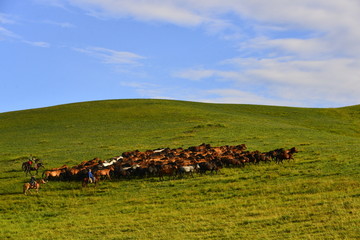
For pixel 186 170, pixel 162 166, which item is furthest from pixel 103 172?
pixel 186 170

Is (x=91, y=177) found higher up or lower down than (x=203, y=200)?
higher up

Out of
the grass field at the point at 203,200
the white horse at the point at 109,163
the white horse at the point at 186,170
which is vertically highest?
the white horse at the point at 109,163

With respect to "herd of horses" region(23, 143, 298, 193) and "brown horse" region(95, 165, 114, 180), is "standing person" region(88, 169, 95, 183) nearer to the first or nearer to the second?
"herd of horses" region(23, 143, 298, 193)

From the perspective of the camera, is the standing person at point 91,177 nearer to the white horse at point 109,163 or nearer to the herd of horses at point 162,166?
the herd of horses at point 162,166

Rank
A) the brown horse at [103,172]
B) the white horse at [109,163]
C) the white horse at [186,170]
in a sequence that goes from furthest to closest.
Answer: the white horse at [109,163]
the white horse at [186,170]
the brown horse at [103,172]

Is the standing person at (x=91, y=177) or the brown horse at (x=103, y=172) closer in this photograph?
the standing person at (x=91, y=177)

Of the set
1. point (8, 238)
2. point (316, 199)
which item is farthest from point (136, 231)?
point (316, 199)

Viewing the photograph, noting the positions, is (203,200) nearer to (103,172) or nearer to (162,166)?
(162,166)

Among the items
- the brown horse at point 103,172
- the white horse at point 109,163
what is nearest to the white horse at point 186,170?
the brown horse at point 103,172

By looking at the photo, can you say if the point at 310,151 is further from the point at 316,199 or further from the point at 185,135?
the point at 185,135

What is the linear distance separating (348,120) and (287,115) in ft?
35.7

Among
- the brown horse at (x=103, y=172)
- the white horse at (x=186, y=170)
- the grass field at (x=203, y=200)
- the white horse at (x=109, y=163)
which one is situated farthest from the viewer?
the white horse at (x=109, y=163)

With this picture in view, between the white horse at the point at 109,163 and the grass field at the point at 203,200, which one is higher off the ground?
the white horse at the point at 109,163

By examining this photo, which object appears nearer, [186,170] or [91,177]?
[91,177]
